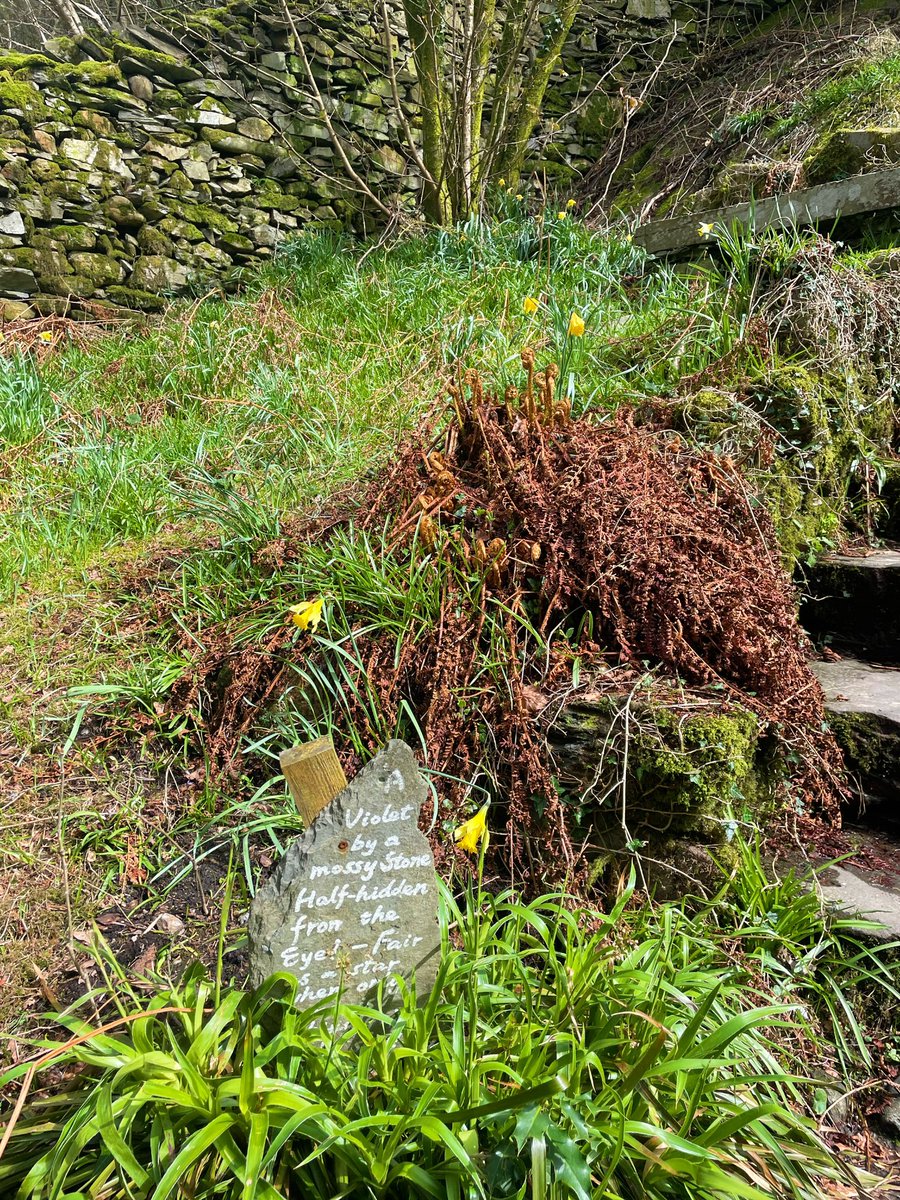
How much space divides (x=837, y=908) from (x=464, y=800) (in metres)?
0.91

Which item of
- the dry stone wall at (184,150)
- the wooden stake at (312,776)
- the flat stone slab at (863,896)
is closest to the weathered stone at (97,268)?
the dry stone wall at (184,150)

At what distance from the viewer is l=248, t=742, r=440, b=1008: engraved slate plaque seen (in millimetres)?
1379

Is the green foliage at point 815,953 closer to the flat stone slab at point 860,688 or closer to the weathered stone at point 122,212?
the flat stone slab at point 860,688

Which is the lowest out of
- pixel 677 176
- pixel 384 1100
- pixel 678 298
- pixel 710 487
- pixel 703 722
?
pixel 384 1100

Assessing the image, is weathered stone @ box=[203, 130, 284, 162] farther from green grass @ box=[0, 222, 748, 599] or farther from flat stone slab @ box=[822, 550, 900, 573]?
flat stone slab @ box=[822, 550, 900, 573]

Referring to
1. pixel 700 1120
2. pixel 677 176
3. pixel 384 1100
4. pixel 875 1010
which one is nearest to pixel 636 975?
pixel 700 1120

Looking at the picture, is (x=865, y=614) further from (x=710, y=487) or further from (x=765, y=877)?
(x=765, y=877)

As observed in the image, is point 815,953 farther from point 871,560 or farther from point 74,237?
point 74,237

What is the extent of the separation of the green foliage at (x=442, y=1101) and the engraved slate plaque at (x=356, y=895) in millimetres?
58

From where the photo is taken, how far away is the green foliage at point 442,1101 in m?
1.19

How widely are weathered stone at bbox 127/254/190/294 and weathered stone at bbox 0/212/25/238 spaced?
29.5 inches

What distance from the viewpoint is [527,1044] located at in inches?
53.1

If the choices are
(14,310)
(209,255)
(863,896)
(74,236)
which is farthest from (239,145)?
(863,896)

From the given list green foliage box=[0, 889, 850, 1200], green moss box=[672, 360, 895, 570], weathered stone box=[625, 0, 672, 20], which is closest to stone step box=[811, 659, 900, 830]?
green moss box=[672, 360, 895, 570]
